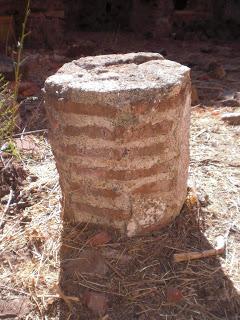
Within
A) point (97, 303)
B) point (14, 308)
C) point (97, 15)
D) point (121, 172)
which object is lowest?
point (97, 15)

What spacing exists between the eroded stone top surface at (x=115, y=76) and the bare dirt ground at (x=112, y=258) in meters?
0.80

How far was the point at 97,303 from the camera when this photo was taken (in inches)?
90.0

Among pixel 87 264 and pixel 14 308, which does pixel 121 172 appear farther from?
pixel 14 308

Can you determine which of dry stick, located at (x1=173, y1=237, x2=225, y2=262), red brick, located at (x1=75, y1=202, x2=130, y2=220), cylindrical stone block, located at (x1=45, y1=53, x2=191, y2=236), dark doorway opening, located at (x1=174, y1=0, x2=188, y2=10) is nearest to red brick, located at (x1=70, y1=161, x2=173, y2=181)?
cylindrical stone block, located at (x1=45, y1=53, x2=191, y2=236)

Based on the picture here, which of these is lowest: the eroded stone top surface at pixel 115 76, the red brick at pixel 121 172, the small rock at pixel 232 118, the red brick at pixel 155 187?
the small rock at pixel 232 118

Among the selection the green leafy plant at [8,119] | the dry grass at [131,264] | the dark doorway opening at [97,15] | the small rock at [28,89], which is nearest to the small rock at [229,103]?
the dry grass at [131,264]

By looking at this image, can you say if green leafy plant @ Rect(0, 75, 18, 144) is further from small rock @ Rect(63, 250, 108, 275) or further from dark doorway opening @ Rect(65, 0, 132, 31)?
dark doorway opening @ Rect(65, 0, 132, 31)

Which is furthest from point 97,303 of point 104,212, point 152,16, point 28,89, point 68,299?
point 152,16

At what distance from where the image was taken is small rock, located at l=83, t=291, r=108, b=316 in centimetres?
228

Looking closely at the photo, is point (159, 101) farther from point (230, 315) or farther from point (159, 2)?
point (159, 2)

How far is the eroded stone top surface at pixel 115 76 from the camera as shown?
2326mm

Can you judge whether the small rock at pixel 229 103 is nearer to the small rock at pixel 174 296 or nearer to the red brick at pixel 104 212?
the red brick at pixel 104 212

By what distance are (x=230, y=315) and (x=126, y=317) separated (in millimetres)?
489

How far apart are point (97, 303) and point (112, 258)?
30 cm
